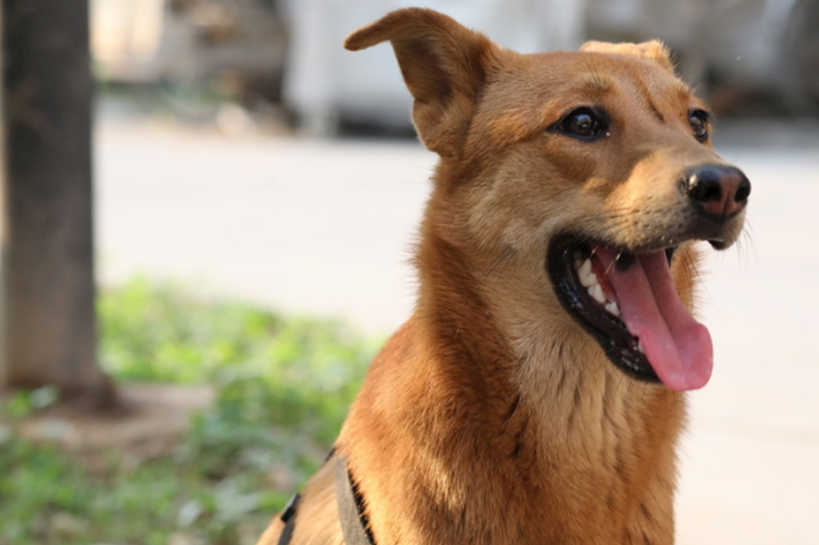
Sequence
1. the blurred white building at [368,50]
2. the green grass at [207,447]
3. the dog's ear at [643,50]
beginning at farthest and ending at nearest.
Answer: the blurred white building at [368,50] → the green grass at [207,447] → the dog's ear at [643,50]

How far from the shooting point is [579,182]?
2.46 metres

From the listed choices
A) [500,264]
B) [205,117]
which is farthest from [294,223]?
[205,117]

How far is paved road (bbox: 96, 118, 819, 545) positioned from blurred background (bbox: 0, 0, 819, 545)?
0.07ft

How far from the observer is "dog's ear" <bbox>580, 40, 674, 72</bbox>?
2.98 m

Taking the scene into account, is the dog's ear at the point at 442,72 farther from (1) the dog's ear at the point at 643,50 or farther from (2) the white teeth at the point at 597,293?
(2) the white teeth at the point at 597,293

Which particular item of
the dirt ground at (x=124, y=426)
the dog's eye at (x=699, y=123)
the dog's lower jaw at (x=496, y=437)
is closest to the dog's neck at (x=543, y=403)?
the dog's lower jaw at (x=496, y=437)

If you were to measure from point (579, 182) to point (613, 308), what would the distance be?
0.31 metres

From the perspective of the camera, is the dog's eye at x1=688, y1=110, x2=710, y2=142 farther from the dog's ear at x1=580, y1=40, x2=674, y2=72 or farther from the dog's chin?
the dog's chin

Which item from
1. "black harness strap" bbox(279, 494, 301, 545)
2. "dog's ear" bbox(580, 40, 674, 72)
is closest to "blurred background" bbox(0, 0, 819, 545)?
"dog's ear" bbox(580, 40, 674, 72)

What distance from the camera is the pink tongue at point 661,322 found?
7.56 ft

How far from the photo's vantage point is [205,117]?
1558 cm

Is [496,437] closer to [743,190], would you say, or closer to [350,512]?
[350,512]

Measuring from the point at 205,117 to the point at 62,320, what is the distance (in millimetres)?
11410

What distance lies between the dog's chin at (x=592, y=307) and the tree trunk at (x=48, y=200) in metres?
2.74
